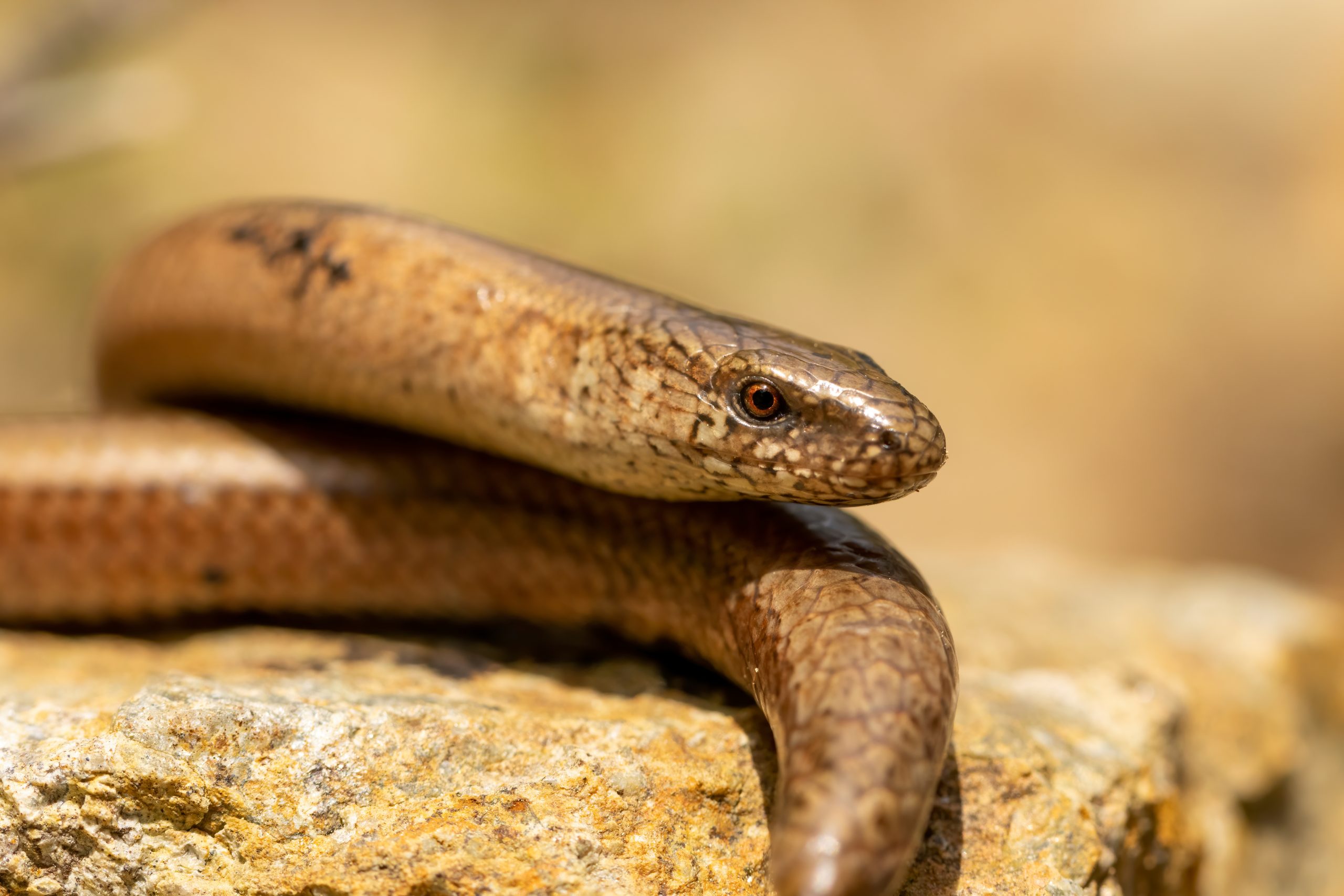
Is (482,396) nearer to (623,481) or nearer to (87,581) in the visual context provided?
(623,481)

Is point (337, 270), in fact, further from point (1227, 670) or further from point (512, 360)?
point (1227, 670)

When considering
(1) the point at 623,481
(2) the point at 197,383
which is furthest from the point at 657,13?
(1) the point at 623,481

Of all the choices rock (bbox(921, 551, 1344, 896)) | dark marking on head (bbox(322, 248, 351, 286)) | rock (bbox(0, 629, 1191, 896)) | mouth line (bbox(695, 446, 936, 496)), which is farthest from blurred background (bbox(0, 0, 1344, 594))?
mouth line (bbox(695, 446, 936, 496))

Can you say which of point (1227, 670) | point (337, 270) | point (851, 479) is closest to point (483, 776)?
point (851, 479)

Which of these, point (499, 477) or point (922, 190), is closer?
point (499, 477)

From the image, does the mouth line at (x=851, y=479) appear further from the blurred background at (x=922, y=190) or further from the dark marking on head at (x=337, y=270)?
the blurred background at (x=922, y=190)

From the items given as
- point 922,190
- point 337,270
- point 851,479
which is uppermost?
point 922,190
